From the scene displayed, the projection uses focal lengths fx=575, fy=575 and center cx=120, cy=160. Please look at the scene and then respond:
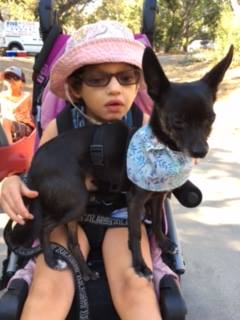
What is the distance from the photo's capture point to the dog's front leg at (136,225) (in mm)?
2051

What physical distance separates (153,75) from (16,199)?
26.1 inches

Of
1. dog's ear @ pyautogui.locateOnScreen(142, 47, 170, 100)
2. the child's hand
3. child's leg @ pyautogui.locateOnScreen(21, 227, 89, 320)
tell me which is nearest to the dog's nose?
dog's ear @ pyautogui.locateOnScreen(142, 47, 170, 100)

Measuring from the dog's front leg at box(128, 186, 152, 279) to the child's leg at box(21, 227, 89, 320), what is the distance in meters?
0.26

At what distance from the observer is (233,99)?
37.8 ft

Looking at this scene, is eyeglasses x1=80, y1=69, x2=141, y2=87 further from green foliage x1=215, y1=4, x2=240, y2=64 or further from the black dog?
green foliage x1=215, y1=4, x2=240, y2=64

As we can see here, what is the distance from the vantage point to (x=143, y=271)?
2.12 m

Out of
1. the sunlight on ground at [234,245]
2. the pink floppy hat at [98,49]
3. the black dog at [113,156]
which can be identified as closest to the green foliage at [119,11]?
the sunlight on ground at [234,245]

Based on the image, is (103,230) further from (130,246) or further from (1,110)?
(1,110)

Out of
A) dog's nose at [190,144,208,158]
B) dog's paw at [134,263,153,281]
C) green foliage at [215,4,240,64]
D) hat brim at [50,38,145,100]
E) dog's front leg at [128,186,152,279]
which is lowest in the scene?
green foliage at [215,4,240,64]

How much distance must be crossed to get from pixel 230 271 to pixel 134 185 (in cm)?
166

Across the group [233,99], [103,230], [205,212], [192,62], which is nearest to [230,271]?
[205,212]

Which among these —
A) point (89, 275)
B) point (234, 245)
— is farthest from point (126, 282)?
point (234, 245)

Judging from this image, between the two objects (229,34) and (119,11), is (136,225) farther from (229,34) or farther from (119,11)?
(119,11)

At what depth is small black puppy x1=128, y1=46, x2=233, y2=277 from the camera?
1848 mm
